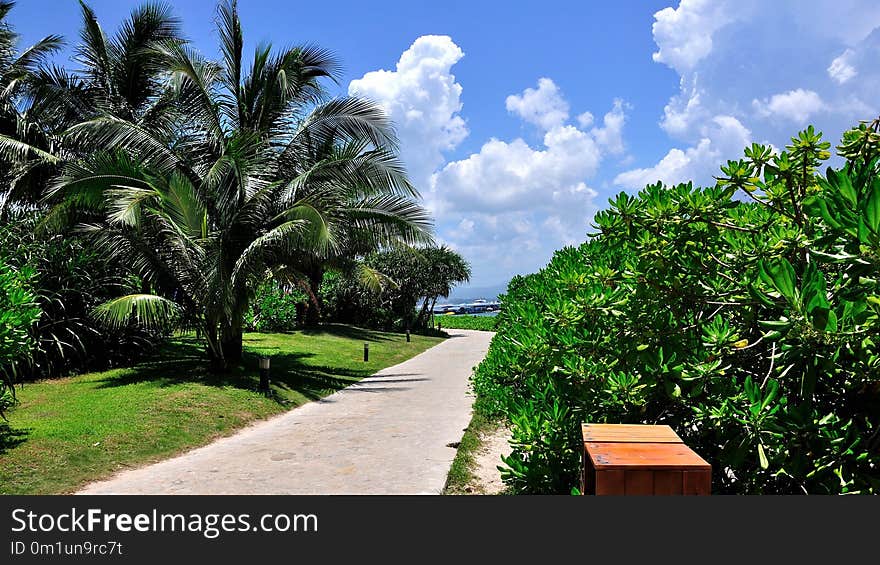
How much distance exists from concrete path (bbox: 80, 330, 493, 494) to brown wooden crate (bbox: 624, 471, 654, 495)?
12.2 feet

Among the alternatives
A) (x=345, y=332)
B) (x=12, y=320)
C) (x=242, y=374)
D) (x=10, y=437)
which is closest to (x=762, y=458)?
(x=12, y=320)

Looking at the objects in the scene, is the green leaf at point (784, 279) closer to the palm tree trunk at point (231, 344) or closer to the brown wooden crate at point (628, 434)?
the brown wooden crate at point (628, 434)

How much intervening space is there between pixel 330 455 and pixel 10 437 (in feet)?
12.9

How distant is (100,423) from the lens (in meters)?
8.23

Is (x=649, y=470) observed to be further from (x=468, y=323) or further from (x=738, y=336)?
(x=468, y=323)

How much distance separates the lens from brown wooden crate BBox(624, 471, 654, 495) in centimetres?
226

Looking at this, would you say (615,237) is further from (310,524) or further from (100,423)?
(100,423)

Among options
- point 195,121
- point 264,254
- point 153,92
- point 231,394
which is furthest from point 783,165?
point 153,92

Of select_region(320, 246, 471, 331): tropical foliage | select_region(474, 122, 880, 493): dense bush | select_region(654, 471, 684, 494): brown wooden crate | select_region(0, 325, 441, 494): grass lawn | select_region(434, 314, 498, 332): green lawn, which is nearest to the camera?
select_region(474, 122, 880, 493): dense bush

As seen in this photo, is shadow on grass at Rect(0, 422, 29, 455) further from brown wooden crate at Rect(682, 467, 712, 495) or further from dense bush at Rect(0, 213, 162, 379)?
brown wooden crate at Rect(682, 467, 712, 495)

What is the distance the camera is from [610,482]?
89.4 inches

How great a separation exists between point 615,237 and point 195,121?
1280 centimetres

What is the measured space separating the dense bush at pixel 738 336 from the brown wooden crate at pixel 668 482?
465mm

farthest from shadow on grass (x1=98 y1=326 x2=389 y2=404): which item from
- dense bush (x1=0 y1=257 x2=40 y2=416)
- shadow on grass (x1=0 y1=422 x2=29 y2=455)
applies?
dense bush (x1=0 y1=257 x2=40 y2=416)
